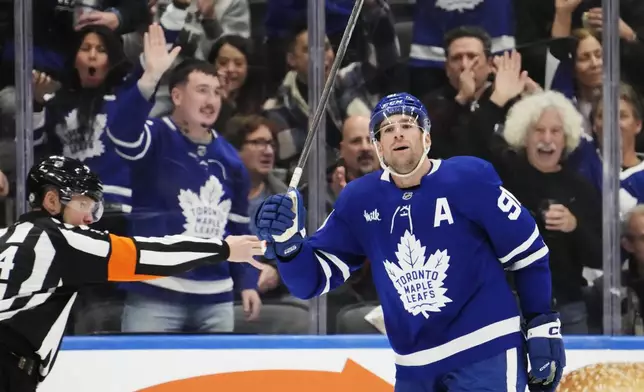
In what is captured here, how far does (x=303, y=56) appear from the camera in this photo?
3758mm

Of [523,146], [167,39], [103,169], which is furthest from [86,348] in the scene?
[523,146]

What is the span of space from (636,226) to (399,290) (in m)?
1.79

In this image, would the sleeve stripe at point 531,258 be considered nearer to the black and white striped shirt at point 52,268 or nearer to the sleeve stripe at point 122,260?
the black and white striped shirt at point 52,268

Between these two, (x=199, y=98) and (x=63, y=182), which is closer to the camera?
(x=63, y=182)

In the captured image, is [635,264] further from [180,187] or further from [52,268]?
[52,268]

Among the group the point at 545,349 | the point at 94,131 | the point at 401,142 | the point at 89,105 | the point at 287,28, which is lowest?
the point at 545,349

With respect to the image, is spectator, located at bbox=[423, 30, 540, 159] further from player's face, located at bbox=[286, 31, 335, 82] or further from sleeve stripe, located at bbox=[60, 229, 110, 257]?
sleeve stripe, located at bbox=[60, 229, 110, 257]

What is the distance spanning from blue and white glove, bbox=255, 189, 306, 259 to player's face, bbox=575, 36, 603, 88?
1.80 meters

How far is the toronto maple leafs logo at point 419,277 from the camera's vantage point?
2.29 m

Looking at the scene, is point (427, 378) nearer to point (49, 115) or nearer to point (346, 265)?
point (346, 265)

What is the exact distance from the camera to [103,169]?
12.3 feet

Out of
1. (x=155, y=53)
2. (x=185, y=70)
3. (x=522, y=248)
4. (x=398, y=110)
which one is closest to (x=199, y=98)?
(x=185, y=70)

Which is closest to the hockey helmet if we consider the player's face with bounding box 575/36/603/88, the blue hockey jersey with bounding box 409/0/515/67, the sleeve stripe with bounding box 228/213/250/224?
the sleeve stripe with bounding box 228/213/250/224

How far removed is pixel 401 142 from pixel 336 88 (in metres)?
1.49
